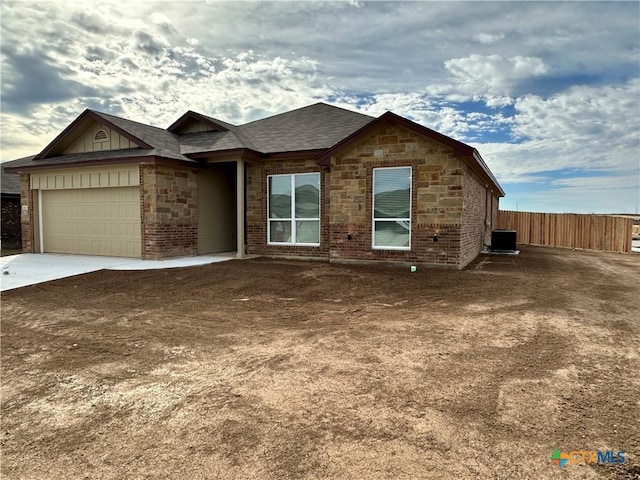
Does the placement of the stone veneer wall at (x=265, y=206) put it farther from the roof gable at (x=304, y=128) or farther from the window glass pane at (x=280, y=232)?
the roof gable at (x=304, y=128)

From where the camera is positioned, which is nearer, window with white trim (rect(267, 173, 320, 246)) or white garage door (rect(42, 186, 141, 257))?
window with white trim (rect(267, 173, 320, 246))

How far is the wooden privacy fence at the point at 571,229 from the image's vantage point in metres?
17.7

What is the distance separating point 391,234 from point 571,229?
1388 centimetres

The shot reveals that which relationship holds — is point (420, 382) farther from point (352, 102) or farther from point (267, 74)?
point (352, 102)

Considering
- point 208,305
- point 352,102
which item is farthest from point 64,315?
point 352,102

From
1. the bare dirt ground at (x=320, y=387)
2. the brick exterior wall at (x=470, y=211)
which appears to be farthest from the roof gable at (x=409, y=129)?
the bare dirt ground at (x=320, y=387)

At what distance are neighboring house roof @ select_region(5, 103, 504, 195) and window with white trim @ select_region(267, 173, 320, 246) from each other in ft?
2.88

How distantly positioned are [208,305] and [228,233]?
826cm

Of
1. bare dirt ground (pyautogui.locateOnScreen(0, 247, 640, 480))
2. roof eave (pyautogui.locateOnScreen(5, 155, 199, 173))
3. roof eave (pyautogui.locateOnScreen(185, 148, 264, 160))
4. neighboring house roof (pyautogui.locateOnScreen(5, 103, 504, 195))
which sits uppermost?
neighboring house roof (pyautogui.locateOnScreen(5, 103, 504, 195))

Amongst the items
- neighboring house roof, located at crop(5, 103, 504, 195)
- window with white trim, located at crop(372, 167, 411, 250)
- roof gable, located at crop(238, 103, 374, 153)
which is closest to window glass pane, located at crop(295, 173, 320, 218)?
neighboring house roof, located at crop(5, 103, 504, 195)

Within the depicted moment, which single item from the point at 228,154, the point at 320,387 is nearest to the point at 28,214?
the point at 228,154

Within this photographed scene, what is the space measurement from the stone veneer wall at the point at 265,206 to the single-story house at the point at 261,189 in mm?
33

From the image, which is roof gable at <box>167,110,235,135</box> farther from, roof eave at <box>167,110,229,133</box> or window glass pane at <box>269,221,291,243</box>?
window glass pane at <box>269,221,291,243</box>

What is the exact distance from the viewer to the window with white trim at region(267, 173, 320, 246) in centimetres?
1179
